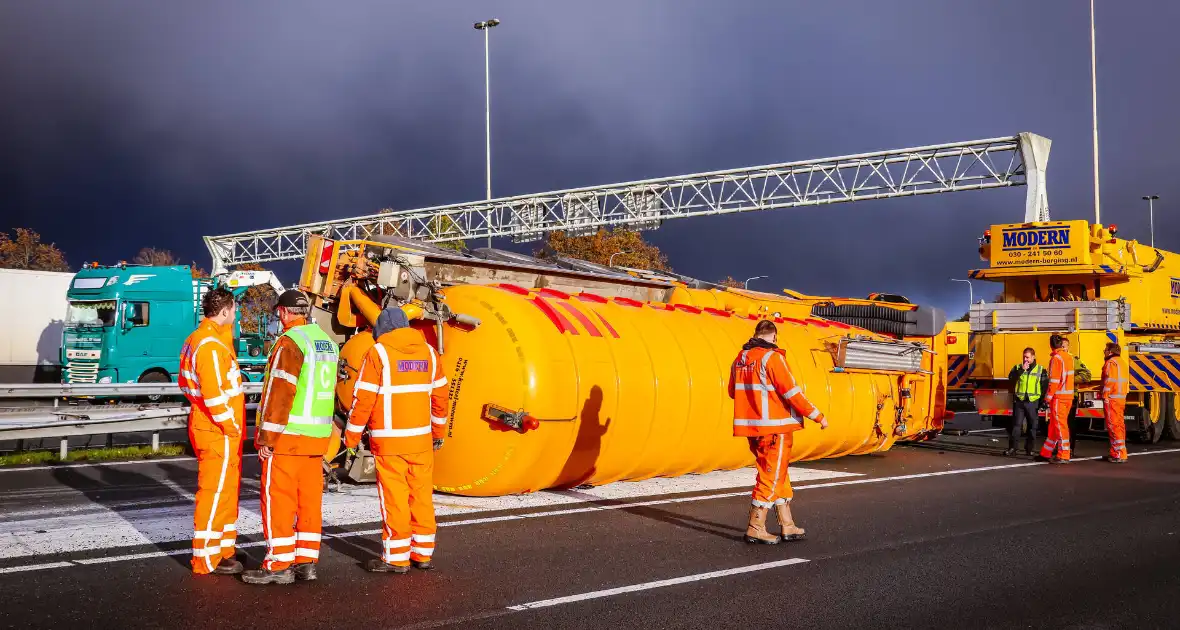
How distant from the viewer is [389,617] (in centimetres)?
545

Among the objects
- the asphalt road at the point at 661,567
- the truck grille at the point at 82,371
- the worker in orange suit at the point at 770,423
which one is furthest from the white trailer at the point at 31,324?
the worker in orange suit at the point at 770,423

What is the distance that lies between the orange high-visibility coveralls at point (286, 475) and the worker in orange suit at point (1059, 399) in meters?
11.3

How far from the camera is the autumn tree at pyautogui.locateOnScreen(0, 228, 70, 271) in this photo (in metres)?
58.4

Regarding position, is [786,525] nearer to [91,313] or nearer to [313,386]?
[313,386]

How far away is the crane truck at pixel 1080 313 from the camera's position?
632 inches

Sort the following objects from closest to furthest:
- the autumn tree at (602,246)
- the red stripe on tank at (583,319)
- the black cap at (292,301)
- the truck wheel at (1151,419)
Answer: the black cap at (292,301), the red stripe on tank at (583,319), the truck wheel at (1151,419), the autumn tree at (602,246)

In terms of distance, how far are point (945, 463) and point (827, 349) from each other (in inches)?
105

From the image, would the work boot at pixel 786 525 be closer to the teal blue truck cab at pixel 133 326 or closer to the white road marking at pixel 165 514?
the white road marking at pixel 165 514

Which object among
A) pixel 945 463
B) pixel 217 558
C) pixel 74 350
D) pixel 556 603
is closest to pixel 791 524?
pixel 556 603

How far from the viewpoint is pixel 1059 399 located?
14.1m

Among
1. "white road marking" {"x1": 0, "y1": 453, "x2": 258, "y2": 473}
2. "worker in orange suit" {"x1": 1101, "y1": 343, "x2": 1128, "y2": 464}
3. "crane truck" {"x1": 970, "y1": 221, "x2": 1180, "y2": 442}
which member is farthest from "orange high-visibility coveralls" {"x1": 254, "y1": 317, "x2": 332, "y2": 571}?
"crane truck" {"x1": 970, "y1": 221, "x2": 1180, "y2": 442}

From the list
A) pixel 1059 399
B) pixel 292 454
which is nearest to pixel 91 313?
pixel 292 454

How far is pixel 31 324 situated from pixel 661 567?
81.1ft

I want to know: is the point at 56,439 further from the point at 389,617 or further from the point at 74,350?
the point at 389,617
